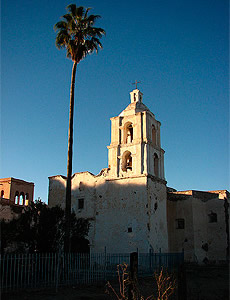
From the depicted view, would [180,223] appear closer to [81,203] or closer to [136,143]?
[136,143]

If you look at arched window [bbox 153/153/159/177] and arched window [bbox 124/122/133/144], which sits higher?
arched window [bbox 124/122/133/144]

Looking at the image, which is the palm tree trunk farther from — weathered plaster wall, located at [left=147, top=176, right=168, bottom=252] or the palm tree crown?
weathered plaster wall, located at [left=147, top=176, right=168, bottom=252]

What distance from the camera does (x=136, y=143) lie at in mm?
24766

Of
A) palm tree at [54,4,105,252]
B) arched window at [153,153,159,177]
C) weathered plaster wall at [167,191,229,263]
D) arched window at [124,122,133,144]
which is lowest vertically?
weathered plaster wall at [167,191,229,263]

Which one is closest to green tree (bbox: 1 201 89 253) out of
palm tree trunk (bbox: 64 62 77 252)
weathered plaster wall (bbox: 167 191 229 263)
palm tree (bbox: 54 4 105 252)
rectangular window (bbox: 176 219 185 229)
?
palm tree trunk (bbox: 64 62 77 252)

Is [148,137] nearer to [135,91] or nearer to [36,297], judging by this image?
[135,91]

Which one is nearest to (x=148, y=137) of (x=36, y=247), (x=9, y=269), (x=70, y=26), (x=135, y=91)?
(x=135, y=91)

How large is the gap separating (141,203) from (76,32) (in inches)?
475

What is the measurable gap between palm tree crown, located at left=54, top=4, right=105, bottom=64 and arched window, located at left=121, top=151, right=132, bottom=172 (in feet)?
29.8

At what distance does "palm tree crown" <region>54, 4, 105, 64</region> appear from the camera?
61.5ft

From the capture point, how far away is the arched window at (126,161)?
25.3 m

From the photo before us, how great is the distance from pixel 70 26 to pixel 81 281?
13.6 metres

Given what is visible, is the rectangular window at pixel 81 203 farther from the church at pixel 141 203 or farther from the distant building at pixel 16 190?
the distant building at pixel 16 190

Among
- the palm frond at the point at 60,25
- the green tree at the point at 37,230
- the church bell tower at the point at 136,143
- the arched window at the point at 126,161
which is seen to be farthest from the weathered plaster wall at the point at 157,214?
the palm frond at the point at 60,25
